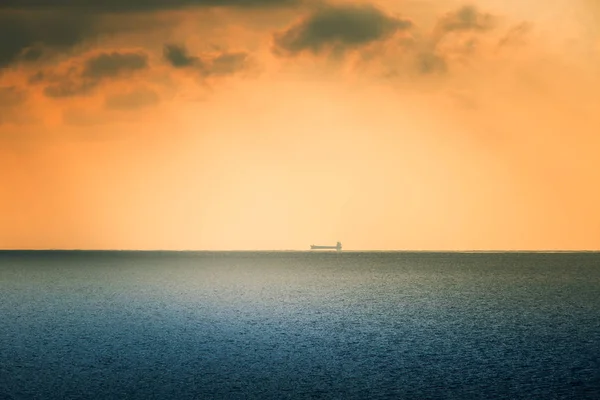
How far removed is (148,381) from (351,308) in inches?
542

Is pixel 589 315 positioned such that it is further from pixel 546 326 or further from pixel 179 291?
pixel 179 291

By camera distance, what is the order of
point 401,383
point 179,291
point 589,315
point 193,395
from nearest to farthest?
point 193,395 → point 401,383 → point 589,315 → point 179,291

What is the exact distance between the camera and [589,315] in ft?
76.3

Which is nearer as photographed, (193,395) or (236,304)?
(193,395)

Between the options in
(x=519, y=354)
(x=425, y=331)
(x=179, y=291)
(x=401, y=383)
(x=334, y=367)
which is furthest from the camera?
(x=179, y=291)

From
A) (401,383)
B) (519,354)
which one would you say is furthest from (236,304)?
(401,383)

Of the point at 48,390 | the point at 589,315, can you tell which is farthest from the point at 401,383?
the point at 589,315

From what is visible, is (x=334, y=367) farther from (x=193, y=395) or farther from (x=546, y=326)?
(x=546, y=326)

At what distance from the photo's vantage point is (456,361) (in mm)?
14398

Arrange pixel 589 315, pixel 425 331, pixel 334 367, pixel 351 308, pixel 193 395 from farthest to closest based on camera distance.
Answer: pixel 351 308, pixel 589 315, pixel 425 331, pixel 334 367, pixel 193 395

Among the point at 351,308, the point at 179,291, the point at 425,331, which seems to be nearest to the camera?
the point at 425,331

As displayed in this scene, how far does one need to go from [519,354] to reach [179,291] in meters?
21.5

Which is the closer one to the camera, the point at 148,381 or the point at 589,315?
the point at 148,381

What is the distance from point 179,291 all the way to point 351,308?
11458mm
